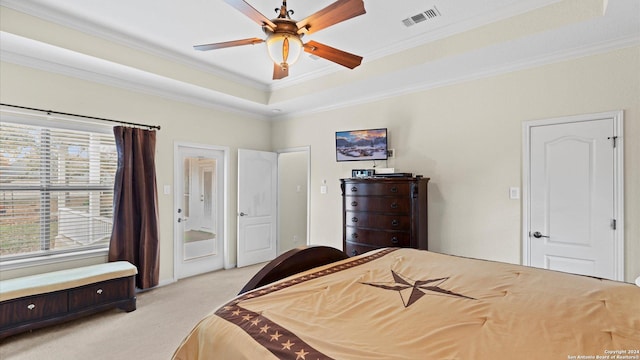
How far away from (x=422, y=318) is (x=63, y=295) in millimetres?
3332

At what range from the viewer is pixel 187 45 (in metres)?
3.31

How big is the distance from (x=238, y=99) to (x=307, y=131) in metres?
1.23

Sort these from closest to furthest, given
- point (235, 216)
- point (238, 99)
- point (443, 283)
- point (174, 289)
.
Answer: point (443, 283) → point (174, 289) → point (238, 99) → point (235, 216)

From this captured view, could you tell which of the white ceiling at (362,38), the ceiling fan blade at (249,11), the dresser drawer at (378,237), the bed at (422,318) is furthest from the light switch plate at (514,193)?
the ceiling fan blade at (249,11)

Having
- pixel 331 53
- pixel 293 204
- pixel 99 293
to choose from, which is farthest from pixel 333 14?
pixel 293 204

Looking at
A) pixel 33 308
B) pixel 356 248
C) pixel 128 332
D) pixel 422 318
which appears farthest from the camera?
pixel 356 248

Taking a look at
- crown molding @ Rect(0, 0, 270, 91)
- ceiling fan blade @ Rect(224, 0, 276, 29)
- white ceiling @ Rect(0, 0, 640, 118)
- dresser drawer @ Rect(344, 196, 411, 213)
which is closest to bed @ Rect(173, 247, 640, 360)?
ceiling fan blade @ Rect(224, 0, 276, 29)

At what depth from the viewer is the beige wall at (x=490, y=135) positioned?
2553 mm

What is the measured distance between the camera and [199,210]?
4.61 m

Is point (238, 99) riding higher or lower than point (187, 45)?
lower

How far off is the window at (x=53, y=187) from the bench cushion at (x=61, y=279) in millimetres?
367

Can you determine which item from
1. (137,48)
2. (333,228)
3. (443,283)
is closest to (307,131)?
(333,228)

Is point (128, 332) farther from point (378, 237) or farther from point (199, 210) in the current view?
point (378, 237)

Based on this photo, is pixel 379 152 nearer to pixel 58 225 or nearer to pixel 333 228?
pixel 333 228
